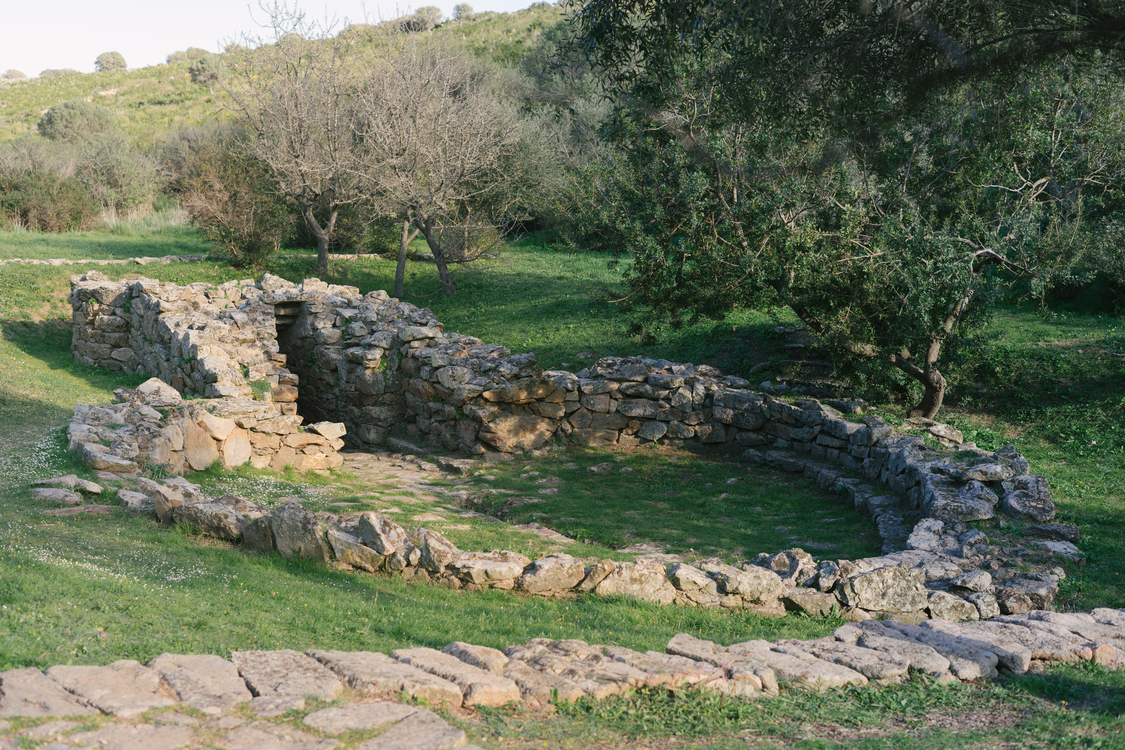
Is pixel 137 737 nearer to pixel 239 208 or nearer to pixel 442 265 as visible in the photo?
pixel 442 265

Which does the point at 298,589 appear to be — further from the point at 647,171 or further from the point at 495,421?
the point at 647,171

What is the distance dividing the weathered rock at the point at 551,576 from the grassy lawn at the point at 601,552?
0.81 feet

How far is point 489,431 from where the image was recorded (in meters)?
14.8

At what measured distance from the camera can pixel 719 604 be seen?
25.3ft

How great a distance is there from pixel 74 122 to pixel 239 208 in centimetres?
2818

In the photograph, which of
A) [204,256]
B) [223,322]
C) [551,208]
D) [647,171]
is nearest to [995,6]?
[647,171]

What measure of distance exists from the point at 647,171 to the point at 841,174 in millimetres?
3161

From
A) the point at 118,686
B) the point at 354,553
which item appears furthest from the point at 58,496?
the point at 118,686

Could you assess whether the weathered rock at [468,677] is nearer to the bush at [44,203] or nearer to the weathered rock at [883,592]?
the weathered rock at [883,592]

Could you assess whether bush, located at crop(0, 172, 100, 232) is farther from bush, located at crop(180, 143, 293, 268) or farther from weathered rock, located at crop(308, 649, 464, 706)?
weathered rock, located at crop(308, 649, 464, 706)

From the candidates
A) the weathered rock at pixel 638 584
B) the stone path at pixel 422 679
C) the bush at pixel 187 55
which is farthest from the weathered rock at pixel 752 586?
the bush at pixel 187 55

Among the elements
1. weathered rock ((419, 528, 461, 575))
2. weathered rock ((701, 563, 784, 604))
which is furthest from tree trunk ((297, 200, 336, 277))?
weathered rock ((701, 563, 784, 604))

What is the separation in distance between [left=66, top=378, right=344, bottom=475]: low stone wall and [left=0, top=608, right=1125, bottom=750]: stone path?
655 centimetres

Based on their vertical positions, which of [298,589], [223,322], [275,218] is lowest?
[298,589]
